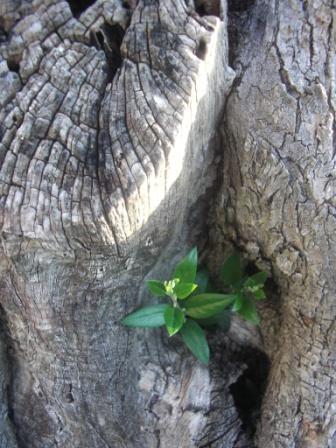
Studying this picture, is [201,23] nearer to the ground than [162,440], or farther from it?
farther from it

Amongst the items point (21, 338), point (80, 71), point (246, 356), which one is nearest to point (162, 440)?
point (246, 356)

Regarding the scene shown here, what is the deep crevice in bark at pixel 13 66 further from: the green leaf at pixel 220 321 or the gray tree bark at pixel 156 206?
the green leaf at pixel 220 321

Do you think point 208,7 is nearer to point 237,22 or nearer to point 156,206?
point 237,22

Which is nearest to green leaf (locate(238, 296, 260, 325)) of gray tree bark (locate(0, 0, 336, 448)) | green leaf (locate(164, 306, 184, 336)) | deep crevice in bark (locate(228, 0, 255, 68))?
gray tree bark (locate(0, 0, 336, 448))

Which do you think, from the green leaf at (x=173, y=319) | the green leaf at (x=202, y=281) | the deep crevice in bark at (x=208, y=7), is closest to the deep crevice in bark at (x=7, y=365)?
the green leaf at (x=173, y=319)

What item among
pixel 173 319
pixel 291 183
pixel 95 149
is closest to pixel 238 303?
pixel 173 319

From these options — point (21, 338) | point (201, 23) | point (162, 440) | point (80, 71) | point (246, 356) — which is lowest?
point (162, 440)

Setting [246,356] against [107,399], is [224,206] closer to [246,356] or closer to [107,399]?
[246,356]

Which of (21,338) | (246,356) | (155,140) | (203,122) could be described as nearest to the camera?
(155,140)

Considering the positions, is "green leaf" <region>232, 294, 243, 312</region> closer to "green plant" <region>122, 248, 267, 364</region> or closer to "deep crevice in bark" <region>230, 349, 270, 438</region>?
"green plant" <region>122, 248, 267, 364</region>

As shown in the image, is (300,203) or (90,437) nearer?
(300,203)
